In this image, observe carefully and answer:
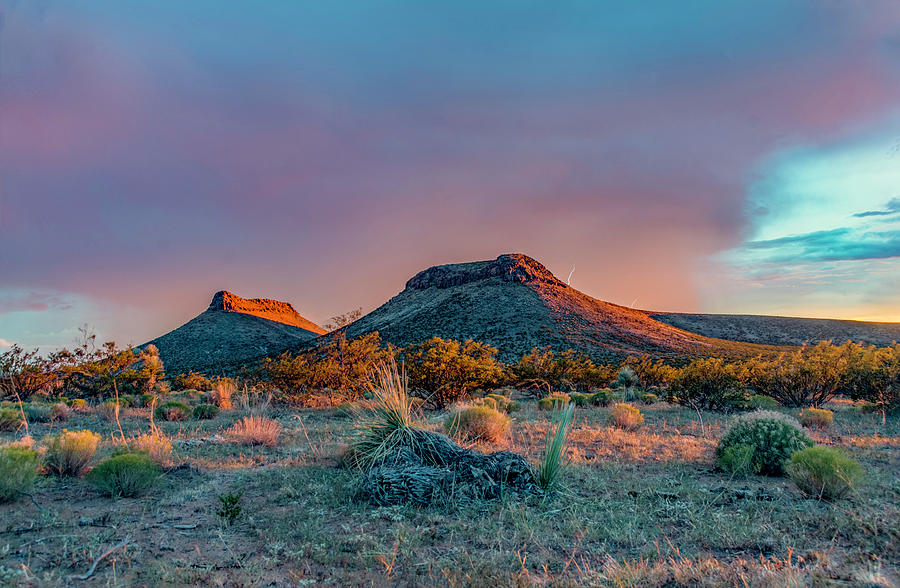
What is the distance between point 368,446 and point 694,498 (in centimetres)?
464

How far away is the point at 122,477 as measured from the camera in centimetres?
614

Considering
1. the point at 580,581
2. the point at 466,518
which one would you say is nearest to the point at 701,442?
the point at 466,518

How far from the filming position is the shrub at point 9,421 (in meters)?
11.2

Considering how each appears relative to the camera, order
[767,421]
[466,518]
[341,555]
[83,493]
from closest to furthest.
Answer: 1. [341,555]
2. [466,518]
3. [83,493]
4. [767,421]

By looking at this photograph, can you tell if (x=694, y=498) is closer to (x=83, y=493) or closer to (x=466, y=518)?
(x=466, y=518)

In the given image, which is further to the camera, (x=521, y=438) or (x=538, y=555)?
(x=521, y=438)

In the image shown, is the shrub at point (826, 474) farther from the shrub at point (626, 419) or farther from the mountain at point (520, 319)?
the mountain at point (520, 319)

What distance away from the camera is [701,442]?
10.3 meters

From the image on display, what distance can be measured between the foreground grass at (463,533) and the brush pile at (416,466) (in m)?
0.28

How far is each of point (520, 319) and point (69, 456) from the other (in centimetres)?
4897

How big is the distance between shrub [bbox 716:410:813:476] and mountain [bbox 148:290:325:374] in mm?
42509

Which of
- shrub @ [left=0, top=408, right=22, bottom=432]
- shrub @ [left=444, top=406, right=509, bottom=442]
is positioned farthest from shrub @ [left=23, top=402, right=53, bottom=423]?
shrub @ [left=444, top=406, right=509, bottom=442]

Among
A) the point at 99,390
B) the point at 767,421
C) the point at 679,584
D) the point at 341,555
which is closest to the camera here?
the point at 679,584

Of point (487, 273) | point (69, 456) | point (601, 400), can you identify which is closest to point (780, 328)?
point (487, 273)
